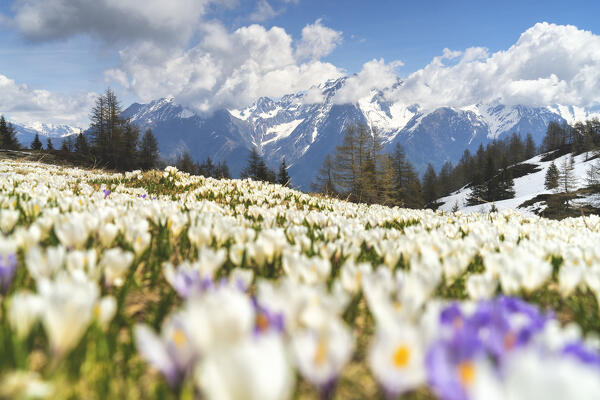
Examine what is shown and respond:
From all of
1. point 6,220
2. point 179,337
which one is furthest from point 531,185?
point 179,337

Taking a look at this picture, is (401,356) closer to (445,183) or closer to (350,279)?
(350,279)

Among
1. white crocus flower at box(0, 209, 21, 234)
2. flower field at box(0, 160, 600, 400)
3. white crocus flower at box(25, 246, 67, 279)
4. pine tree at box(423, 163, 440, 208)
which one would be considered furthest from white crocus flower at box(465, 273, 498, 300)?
pine tree at box(423, 163, 440, 208)

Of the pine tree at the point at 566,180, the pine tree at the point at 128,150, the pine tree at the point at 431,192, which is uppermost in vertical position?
the pine tree at the point at 128,150

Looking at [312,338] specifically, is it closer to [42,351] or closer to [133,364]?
[133,364]

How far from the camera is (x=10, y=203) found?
10.8ft

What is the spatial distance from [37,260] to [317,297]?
4.28ft

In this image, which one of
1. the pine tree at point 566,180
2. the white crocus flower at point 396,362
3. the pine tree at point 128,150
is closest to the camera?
the white crocus flower at point 396,362

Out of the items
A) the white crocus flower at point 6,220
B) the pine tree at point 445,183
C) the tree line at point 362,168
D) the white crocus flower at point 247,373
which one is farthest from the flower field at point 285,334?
the pine tree at point 445,183

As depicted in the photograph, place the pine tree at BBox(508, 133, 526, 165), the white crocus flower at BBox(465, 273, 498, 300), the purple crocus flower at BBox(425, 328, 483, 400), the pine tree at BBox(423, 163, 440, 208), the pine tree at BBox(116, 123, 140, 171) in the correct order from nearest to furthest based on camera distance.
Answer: the purple crocus flower at BBox(425, 328, 483, 400) → the white crocus flower at BBox(465, 273, 498, 300) → the pine tree at BBox(116, 123, 140, 171) → the pine tree at BBox(423, 163, 440, 208) → the pine tree at BBox(508, 133, 526, 165)

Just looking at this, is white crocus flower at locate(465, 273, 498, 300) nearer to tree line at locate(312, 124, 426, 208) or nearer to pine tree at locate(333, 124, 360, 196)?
tree line at locate(312, 124, 426, 208)

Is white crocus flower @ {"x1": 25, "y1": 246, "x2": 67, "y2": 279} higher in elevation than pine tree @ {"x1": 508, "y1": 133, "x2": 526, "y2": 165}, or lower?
lower

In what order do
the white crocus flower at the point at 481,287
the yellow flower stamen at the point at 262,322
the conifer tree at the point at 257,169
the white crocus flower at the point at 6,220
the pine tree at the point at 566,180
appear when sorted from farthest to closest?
the conifer tree at the point at 257,169, the pine tree at the point at 566,180, the white crocus flower at the point at 6,220, the white crocus flower at the point at 481,287, the yellow flower stamen at the point at 262,322

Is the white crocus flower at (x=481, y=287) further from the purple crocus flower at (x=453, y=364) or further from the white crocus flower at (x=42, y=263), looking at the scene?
the white crocus flower at (x=42, y=263)

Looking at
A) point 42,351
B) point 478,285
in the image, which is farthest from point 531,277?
point 42,351
